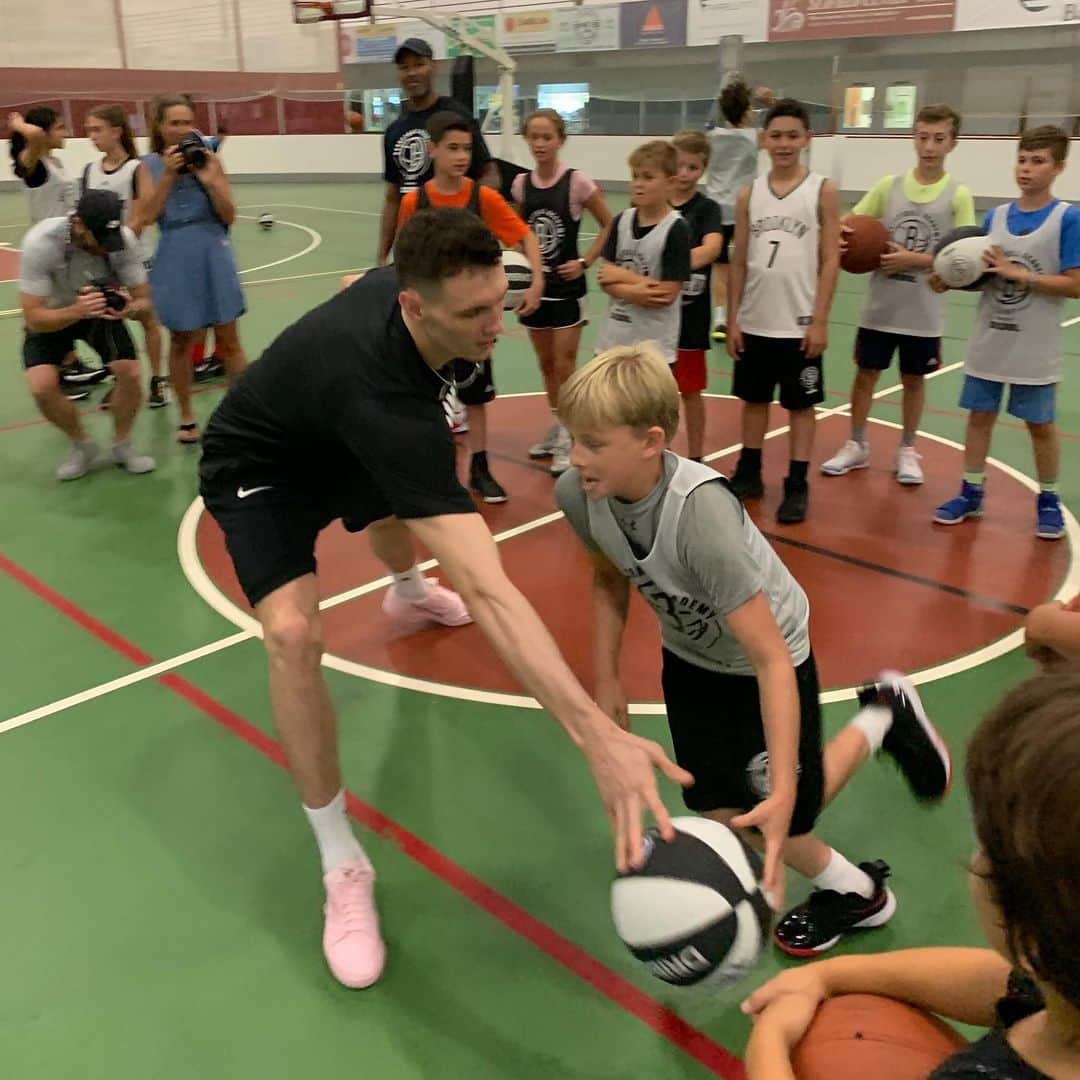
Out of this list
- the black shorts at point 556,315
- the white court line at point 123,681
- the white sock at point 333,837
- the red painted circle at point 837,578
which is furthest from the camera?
the black shorts at point 556,315

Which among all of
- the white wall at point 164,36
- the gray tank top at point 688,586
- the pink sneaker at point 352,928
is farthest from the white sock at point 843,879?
the white wall at point 164,36

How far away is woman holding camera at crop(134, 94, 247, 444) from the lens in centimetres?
606

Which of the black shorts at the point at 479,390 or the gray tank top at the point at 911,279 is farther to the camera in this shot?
the black shorts at the point at 479,390

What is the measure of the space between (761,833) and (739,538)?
617 mm

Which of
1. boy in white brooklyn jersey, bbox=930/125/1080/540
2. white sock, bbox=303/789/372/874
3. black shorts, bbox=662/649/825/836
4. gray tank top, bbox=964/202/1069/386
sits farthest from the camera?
gray tank top, bbox=964/202/1069/386

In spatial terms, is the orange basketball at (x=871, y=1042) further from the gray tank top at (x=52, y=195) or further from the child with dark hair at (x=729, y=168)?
the gray tank top at (x=52, y=195)

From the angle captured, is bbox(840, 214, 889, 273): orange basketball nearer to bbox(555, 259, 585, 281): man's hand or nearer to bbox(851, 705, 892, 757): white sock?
bbox(555, 259, 585, 281): man's hand

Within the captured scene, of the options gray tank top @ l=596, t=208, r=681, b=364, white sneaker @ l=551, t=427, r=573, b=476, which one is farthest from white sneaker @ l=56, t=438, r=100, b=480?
gray tank top @ l=596, t=208, r=681, b=364

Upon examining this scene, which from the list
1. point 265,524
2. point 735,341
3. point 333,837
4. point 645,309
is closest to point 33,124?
point 645,309

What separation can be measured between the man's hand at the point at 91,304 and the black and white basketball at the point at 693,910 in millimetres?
4708

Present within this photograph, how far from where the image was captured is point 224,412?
117 inches

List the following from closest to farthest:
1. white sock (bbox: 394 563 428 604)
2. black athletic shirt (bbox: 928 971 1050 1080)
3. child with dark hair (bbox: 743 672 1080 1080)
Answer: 1. child with dark hair (bbox: 743 672 1080 1080)
2. black athletic shirt (bbox: 928 971 1050 1080)
3. white sock (bbox: 394 563 428 604)

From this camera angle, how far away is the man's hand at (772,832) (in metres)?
2.04

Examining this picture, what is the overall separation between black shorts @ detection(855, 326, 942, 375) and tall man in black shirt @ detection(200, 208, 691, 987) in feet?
11.1
